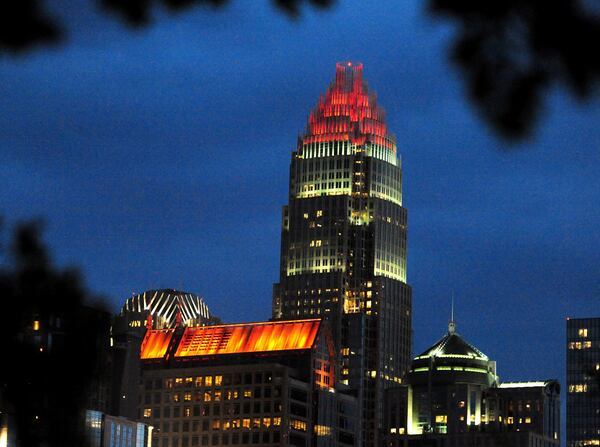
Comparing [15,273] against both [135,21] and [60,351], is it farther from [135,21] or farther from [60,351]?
[135,21]

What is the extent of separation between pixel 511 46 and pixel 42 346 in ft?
75.8

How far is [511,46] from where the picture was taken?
364 inches

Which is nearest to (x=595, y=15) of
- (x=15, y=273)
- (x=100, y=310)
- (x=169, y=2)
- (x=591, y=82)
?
(x=591, y=82)

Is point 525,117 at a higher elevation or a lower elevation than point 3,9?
lower

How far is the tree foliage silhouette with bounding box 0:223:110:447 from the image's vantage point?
1110 inches

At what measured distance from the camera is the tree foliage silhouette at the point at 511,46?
9047mm

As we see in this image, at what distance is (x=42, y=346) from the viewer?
30.8 meters

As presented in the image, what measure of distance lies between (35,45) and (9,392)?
21.1m

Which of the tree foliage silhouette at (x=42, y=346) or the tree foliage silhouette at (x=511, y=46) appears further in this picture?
Result: the tree foliage silhouette at (x=42, y=346)

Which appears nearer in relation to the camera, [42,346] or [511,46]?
[511,46]

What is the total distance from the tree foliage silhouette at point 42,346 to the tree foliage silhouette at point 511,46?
18738 millimetres

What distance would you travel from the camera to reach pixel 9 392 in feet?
97.0

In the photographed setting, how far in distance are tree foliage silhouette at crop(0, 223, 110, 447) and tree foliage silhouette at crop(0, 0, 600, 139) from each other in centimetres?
1874

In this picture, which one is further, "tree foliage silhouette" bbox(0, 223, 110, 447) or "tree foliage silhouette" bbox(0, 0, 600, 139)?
"tree foliage silhouette" bbox(0, 223, 110, 447)
